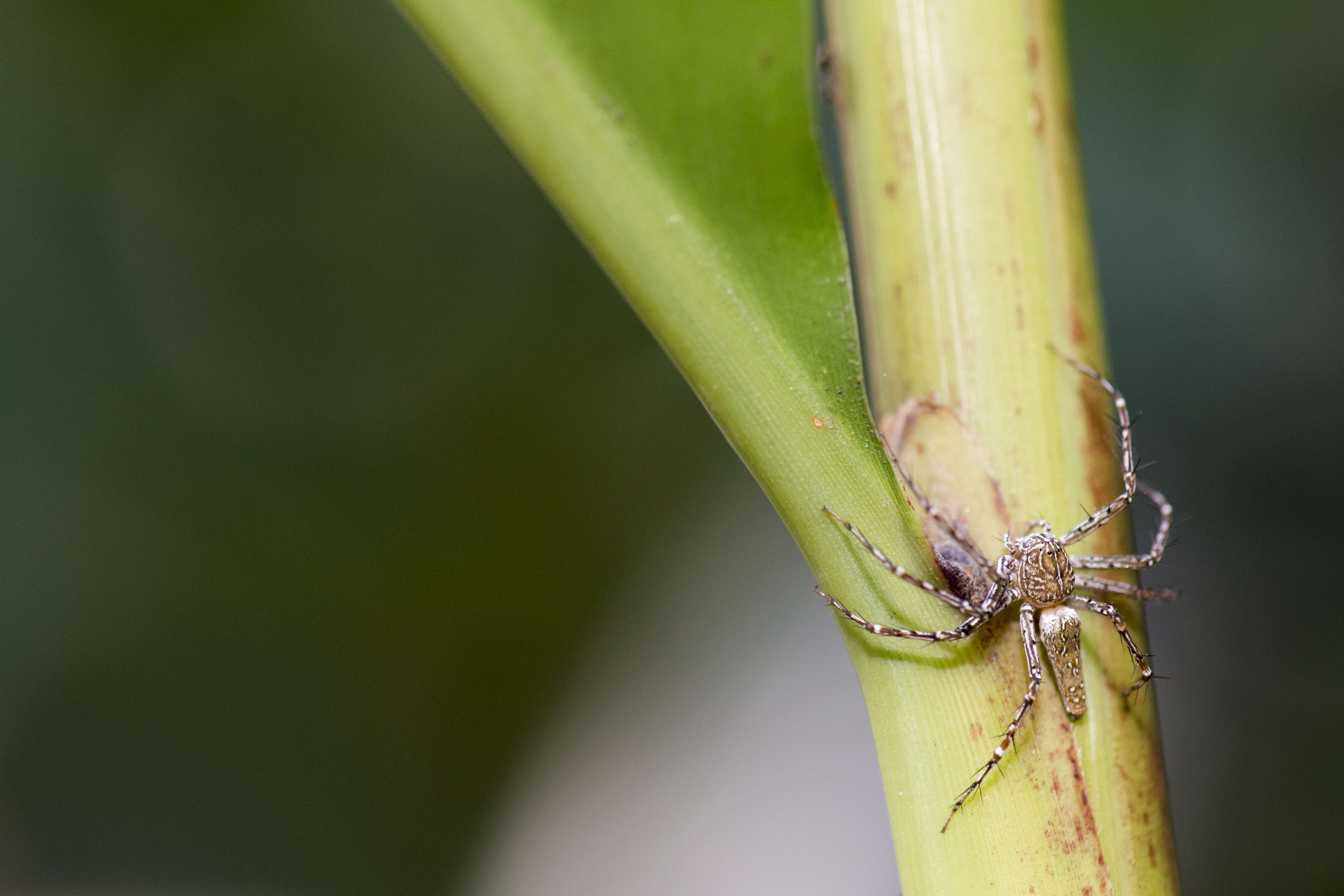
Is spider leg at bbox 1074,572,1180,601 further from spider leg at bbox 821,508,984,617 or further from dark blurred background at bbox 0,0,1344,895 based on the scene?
dark blurred background at bbox 0,0,1344,895

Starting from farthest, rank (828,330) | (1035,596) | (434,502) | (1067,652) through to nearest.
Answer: (434,502) → (1035,596) → (1067,652) → (828,330)

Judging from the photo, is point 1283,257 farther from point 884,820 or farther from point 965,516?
point 965,516

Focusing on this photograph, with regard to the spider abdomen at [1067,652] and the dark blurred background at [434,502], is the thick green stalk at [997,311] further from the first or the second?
the dark blurred background at [434,502]

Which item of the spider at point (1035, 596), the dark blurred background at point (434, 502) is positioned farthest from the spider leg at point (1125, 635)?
the dark blurred background at point (434, 502)

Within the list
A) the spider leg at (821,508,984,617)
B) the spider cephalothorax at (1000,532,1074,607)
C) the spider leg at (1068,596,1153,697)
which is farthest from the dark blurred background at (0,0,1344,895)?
the spider leg at (821,508,984,617)

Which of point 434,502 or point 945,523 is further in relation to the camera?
point 434,502

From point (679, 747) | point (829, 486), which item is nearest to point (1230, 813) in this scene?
point (679, 747)

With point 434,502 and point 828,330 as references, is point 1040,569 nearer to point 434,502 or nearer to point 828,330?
point 828,330

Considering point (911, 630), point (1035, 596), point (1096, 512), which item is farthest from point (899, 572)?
A: point (1035, 596)
